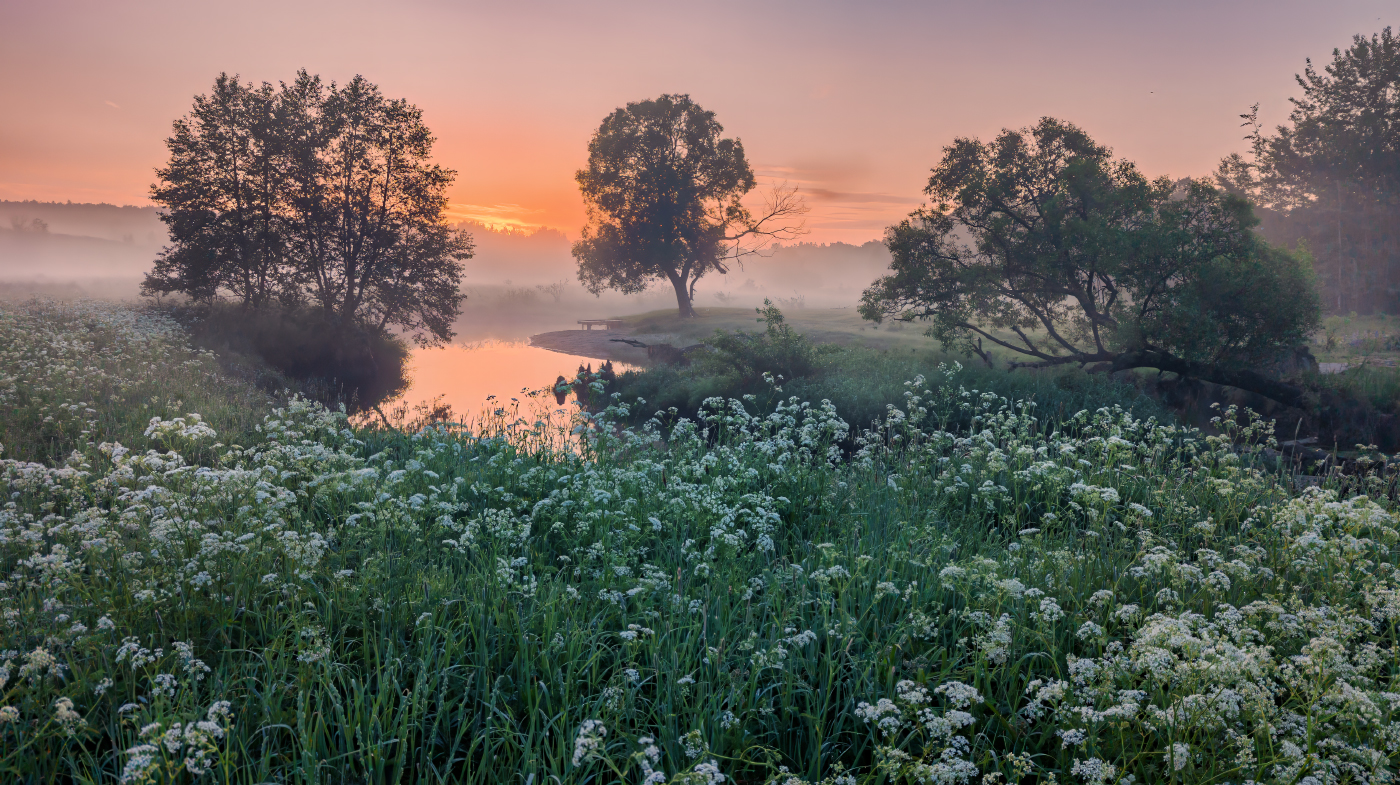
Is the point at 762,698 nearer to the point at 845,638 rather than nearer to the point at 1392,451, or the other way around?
the point at 845,638

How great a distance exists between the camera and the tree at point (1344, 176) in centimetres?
3778

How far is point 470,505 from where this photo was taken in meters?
7.52

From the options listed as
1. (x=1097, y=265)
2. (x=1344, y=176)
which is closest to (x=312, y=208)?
(x=1097, y=265)

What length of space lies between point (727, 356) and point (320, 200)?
2007cm

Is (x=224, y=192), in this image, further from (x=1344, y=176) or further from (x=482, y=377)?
(x=1344, y=176)

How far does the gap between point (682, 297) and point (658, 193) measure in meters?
7.86

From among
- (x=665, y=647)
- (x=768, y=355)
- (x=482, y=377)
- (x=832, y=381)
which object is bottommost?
(x=482, y=377)

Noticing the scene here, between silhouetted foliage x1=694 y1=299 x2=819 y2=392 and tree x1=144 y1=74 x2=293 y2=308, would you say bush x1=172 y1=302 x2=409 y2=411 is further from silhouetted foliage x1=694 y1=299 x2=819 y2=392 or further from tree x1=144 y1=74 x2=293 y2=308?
silhouetted foliage x1=694 y1=299 x2=819 y2=392

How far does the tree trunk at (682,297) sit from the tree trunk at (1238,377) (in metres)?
31.3

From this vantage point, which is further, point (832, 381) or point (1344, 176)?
point (1344, 176)

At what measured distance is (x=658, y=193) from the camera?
1670 inches

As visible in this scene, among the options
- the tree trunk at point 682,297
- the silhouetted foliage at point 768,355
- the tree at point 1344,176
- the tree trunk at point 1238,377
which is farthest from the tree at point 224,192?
the tree at point 1344,176

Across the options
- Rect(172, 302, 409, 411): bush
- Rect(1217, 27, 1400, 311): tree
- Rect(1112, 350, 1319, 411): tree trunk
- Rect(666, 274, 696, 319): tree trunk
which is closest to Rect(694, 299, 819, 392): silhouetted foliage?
Rect(1112, 350, 1319, 411): tree trunk

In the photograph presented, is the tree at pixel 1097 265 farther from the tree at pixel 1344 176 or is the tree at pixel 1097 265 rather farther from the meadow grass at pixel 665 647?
the tree at pixel 1344 176
